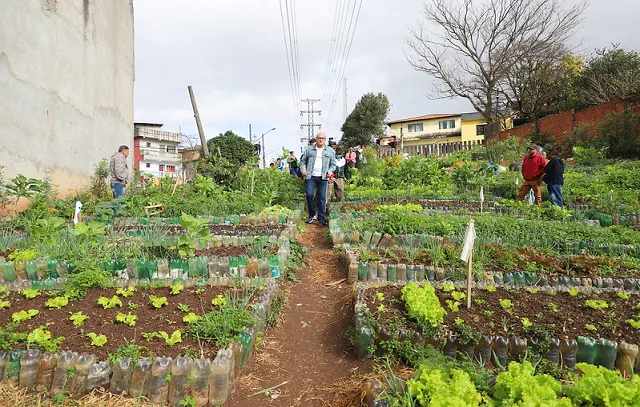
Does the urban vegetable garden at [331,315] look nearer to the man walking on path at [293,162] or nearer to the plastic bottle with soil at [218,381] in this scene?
the plastic bottle with soil at [218,381]

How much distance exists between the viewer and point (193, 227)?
440cm

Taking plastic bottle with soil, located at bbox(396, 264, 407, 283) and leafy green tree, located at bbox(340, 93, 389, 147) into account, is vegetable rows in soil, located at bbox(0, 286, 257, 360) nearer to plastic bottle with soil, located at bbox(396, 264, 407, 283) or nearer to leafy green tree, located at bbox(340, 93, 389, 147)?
plastic bottle with soil, located at bbox(396, 264, 407, 283)

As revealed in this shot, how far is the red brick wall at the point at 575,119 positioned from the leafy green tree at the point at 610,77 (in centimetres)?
312

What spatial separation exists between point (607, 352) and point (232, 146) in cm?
1512

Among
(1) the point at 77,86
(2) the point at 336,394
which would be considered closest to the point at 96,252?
(2) the point at 336,394

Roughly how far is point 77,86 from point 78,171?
210 centimetres

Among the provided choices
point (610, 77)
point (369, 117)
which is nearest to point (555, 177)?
point (610, 77)

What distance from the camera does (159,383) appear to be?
7.51 ft

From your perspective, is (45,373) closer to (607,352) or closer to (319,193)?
(607,352)

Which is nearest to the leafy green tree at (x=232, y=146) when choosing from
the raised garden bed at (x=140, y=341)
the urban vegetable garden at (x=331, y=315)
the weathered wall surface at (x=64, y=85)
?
the weathered wall surface at (x=64, y=85)

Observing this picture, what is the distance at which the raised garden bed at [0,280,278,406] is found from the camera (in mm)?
2299

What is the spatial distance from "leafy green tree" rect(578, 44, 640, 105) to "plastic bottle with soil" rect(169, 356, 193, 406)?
71.3 feet

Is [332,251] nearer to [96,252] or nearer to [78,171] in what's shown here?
[96,252]

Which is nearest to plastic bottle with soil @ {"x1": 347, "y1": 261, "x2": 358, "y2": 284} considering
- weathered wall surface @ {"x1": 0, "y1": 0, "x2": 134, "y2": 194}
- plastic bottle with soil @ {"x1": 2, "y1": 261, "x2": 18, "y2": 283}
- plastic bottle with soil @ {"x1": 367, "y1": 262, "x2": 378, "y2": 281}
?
plastic bottle with soil @ {"x1": 367, "y1": 262, "x2": 378, "y2": 281}
